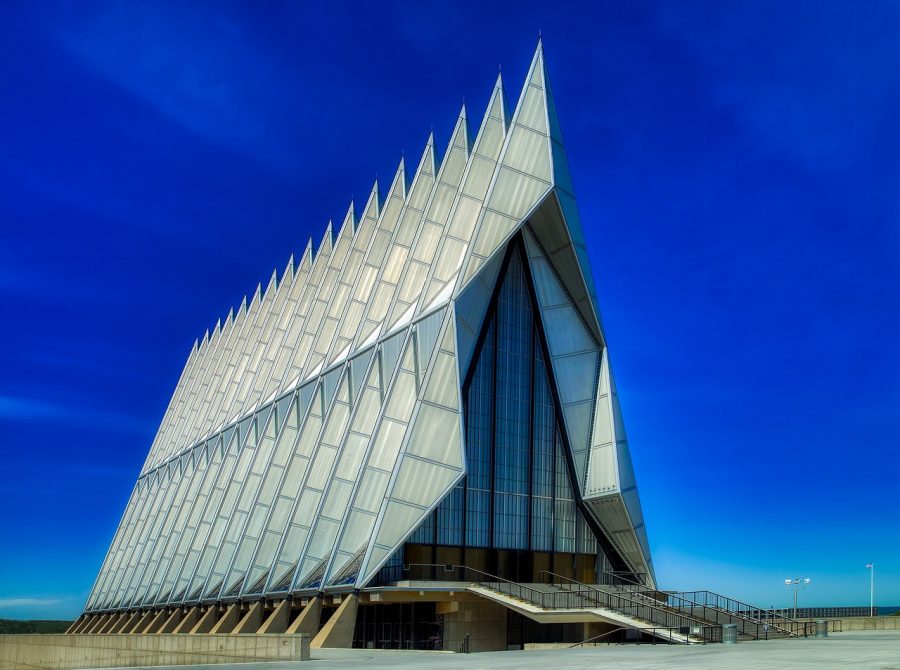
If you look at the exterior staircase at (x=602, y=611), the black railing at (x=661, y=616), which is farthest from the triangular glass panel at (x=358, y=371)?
the black railing at (x=661, y=616)

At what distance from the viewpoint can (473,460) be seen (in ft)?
130

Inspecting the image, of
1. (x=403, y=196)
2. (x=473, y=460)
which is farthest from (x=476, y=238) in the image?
(x=403, y=196)

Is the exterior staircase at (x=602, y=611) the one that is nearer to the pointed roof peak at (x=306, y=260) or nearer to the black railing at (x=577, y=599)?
the black railing at (x=577, y=599)

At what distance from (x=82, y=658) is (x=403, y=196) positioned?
1055 inches

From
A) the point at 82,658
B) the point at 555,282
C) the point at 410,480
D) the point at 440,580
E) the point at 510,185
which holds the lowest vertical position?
the point at 82,658

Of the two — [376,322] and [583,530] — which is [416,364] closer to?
[376,322]

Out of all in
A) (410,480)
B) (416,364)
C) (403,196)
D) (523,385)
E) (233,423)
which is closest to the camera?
(410,480)

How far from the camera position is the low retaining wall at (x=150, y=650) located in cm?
2589

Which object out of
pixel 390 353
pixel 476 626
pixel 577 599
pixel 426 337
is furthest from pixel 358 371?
pixel 577 599

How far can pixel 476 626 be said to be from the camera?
35719 mm

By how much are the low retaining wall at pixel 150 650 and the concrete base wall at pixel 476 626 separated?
1008 centimetres

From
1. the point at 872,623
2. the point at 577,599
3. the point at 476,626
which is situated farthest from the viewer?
the point at 872,623

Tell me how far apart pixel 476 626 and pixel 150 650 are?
12.0m

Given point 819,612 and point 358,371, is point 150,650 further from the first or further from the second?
point 819,612
